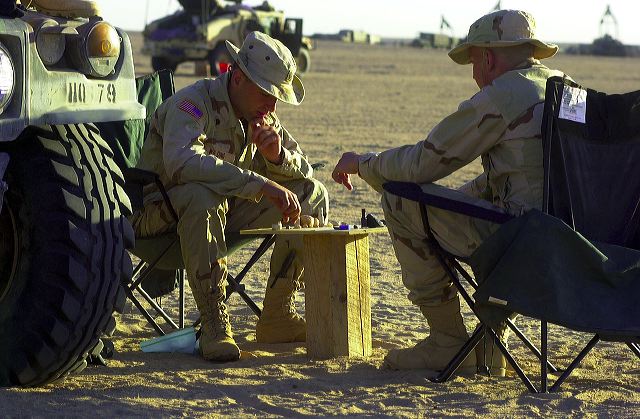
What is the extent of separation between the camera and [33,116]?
4.36m

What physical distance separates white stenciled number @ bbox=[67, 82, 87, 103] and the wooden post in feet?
3.97

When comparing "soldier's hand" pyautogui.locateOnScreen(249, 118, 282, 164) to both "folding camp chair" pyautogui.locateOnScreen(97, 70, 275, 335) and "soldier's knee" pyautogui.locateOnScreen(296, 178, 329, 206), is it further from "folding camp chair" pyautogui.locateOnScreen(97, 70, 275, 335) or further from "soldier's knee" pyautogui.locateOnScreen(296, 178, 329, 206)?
"folding camp chair" pyautogui.locateOnScreen(97, 70, 275, 335)

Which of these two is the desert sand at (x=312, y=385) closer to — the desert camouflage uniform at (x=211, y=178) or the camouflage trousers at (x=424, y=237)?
the camouflage trousers at (x=424, y=237)

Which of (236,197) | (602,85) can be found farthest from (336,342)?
(602,85)

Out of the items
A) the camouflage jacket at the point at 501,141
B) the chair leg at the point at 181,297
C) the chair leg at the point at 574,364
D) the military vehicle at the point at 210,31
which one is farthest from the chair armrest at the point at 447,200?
the military vehicle at the point at 210,31

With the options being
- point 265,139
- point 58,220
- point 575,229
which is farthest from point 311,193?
point 58,220

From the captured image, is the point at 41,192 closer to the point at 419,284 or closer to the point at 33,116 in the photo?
the point at 33,116

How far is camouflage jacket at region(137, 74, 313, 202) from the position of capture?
5414 mm

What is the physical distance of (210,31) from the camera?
108 feet

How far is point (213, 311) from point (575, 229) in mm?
1445

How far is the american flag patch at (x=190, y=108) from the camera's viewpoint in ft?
18.2

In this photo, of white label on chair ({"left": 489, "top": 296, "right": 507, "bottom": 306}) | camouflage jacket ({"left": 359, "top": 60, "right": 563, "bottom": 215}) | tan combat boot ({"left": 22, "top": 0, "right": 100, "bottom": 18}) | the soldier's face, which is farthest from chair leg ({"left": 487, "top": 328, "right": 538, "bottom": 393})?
tan combat boot ({"left": 22, "top": 0, "right": 100, "bottom": 18})

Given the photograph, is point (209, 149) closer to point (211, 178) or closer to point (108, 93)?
point (211, 178)

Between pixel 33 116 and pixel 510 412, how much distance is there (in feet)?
5.87
